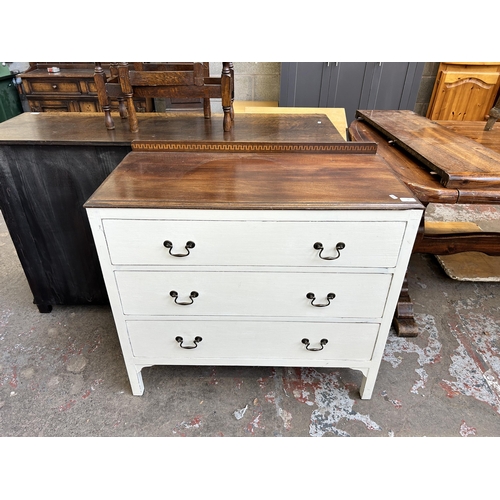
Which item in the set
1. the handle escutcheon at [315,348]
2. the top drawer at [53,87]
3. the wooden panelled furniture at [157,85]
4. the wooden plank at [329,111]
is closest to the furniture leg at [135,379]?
the handle escutcheon at [315,348]

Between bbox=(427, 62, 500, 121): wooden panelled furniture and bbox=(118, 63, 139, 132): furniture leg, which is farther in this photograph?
bbox=(427, 62, 500, 121): wooden panelled furniture

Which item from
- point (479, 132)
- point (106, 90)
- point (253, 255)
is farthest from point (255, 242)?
point (479, 132)

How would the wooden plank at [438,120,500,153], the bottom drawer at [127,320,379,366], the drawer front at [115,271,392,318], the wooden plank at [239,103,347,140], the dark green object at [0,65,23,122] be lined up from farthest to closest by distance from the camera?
the dark green object at [0,65,23,122], the wooden plank at [239,103,347,140], the wooden plank at [438,120,500,153], the bottom drawer at [127,320,379,366], the drawer front at [115,271,392,318]

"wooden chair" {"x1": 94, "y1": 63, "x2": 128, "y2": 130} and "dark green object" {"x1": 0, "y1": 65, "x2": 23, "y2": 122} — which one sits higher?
"wooden chair" {"x1": 94, "y1": 63, "x2": 128, "y2": 130}

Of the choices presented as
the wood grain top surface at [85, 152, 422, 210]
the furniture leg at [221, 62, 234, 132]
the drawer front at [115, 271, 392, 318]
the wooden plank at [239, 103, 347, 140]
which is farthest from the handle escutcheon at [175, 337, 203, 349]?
the wooden plank at [239, 103, 347, 140]

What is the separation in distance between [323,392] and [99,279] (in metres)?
1.33

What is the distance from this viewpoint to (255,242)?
50.1 inches

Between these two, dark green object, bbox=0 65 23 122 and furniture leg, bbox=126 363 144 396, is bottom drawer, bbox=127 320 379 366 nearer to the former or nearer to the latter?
furniture leg, bbox=126 363 144 396

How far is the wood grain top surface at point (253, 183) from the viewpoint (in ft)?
3.97

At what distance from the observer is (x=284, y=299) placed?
1400mm

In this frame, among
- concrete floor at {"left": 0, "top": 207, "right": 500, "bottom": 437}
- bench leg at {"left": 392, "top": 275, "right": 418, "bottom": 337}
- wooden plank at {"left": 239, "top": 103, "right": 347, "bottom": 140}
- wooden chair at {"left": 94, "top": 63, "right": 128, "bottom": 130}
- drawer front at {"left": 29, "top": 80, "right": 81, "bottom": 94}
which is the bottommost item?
concrete floor at {"left": 0, "top": 207, "right": 500, "bottom": 437}

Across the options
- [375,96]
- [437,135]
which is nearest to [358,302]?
[437,135]

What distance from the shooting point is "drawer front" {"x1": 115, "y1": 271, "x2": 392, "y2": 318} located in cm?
135

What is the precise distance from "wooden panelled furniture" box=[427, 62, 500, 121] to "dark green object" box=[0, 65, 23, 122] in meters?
5.10
